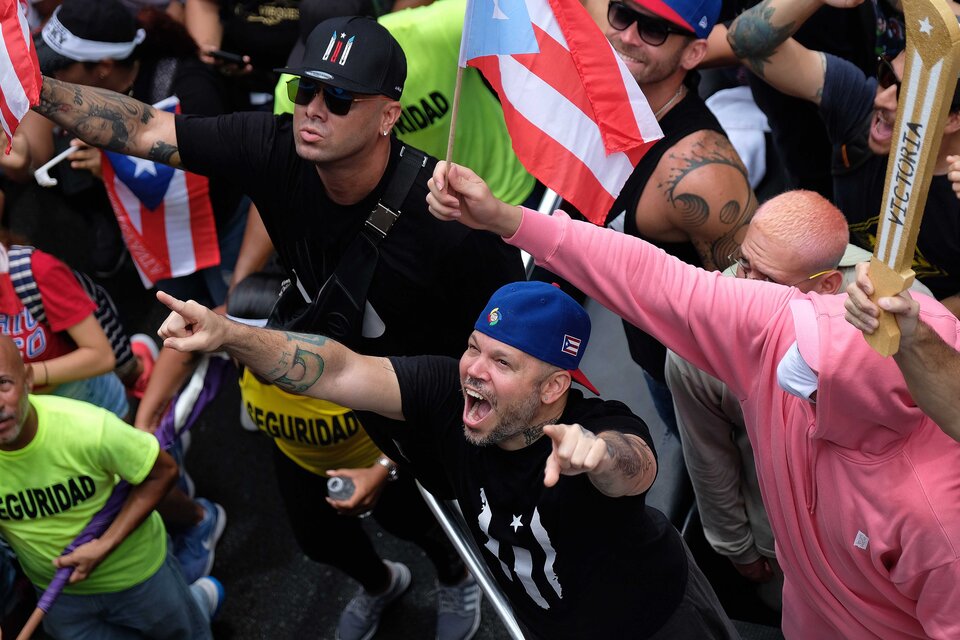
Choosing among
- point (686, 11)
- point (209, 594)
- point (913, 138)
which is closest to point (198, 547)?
point (209, 594)

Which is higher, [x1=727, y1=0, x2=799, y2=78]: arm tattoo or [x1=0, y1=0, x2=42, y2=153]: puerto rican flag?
[x1=727, y1=0, x2=799, y2=78]: arm tattoo

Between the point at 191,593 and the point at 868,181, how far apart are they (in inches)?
113

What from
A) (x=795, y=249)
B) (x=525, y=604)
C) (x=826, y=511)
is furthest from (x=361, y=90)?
(x=826, y=511)

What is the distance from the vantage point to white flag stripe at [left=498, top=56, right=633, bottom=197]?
112 inches

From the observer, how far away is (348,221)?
3248mm

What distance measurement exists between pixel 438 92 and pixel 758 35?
1263mm

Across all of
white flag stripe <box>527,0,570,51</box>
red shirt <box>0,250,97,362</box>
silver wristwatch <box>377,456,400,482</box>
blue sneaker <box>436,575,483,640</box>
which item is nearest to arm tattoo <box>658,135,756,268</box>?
white flag stripe <box>527,0,570,51</box>

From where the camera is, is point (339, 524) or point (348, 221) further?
point (339, 524)

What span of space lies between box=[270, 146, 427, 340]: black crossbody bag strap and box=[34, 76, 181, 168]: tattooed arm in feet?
2.25

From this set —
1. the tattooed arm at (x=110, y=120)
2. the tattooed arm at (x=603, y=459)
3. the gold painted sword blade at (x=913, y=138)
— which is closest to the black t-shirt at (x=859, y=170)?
the tattooed arm at (x=603, y=459)

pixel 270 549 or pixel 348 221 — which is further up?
pixel 348 221

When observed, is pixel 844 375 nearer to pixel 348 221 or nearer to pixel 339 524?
pixel 348 221

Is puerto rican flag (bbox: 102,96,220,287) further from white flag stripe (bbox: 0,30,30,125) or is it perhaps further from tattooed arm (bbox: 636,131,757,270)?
tattooed arm (bbox: 636,131,757,270)

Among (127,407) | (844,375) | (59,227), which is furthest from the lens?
(59,227)
